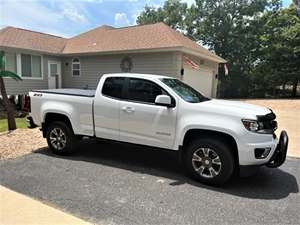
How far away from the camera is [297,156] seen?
273 inches

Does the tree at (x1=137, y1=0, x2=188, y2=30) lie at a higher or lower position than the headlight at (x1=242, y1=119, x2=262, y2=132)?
higher

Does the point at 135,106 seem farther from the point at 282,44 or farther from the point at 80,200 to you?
the point at 282,44

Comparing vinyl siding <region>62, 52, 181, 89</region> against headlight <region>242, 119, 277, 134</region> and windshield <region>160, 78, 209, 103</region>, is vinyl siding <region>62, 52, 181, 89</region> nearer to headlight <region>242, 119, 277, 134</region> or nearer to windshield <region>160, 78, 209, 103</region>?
windshield <region>160, 78, 209, 103</region>

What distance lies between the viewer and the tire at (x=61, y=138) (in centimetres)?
650

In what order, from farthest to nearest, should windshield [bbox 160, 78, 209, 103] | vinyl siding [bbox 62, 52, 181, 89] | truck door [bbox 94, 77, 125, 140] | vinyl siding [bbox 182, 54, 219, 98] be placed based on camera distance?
vinyl siding [bbox 182, 54, 219, 98], vinyl siding [bbox 62, 52, 181, 89], truck door [bbox 94, 77, 125, 140], windshield [bbox 160, 78, 209, 103]

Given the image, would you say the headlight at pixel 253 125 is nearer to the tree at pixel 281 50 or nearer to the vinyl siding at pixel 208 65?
the vinyl siding at pixel 208 65

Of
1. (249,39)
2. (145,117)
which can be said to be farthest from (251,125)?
(249,39)

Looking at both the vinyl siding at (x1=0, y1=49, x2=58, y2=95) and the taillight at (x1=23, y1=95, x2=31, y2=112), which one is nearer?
the taillight at (x1=23, y1=95, x2=31, y2=112)

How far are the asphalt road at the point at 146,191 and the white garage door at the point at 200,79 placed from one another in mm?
11336

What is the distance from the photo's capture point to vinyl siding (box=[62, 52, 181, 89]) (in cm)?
1580

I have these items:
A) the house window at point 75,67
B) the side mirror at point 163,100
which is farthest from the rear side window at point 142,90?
the house window at point 75,67

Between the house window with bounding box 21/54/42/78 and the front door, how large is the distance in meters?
0.89

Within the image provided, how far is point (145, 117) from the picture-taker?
5.51m

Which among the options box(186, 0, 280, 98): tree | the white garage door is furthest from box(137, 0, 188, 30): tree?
the white garage door
